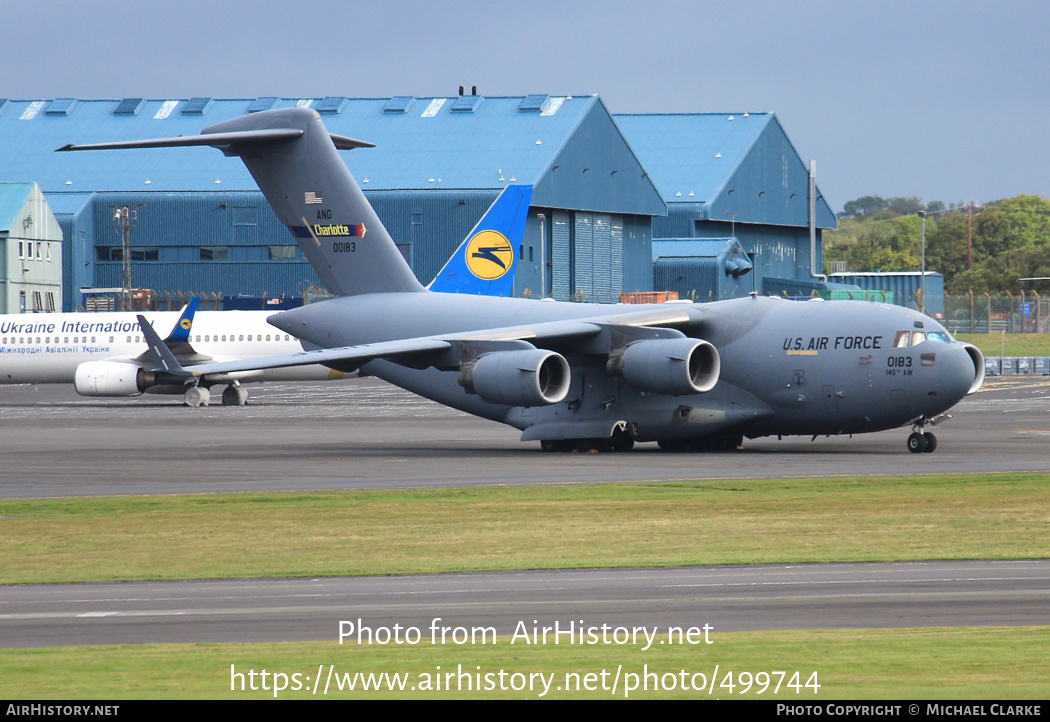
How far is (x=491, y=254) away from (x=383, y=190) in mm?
42730

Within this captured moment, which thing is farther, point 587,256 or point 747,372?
point 587,256

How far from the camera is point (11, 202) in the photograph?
90875 millimetres

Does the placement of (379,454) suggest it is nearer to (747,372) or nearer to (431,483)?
(431,483)

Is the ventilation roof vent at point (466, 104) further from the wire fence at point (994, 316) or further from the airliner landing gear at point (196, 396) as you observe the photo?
the airliner landing gear at point (196, 396)

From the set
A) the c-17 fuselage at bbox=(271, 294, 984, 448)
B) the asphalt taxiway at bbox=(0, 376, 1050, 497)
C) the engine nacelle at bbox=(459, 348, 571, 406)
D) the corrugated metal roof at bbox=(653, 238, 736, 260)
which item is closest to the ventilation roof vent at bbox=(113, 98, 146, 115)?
the corrugated metal roof at bbox=(653, 238, 736, 260)

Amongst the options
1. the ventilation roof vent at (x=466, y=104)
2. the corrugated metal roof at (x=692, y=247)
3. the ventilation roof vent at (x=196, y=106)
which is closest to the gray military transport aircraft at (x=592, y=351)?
the ventilation roof vent at (x=466, y=104)

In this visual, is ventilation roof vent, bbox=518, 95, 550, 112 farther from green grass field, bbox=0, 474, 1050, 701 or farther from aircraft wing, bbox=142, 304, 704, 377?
green grass field, bbox=0, 474, 1050, 701

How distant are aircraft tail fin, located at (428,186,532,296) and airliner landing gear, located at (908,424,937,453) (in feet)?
52.4

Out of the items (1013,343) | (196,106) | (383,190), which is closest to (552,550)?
(383,190)

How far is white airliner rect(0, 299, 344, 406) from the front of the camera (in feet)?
182

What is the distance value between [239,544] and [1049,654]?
11119mm

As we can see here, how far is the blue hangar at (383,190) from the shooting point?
8931 centimetres

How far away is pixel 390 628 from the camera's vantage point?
12.7 meters

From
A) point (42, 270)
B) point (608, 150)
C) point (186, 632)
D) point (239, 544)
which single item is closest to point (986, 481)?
point (239, 544)
